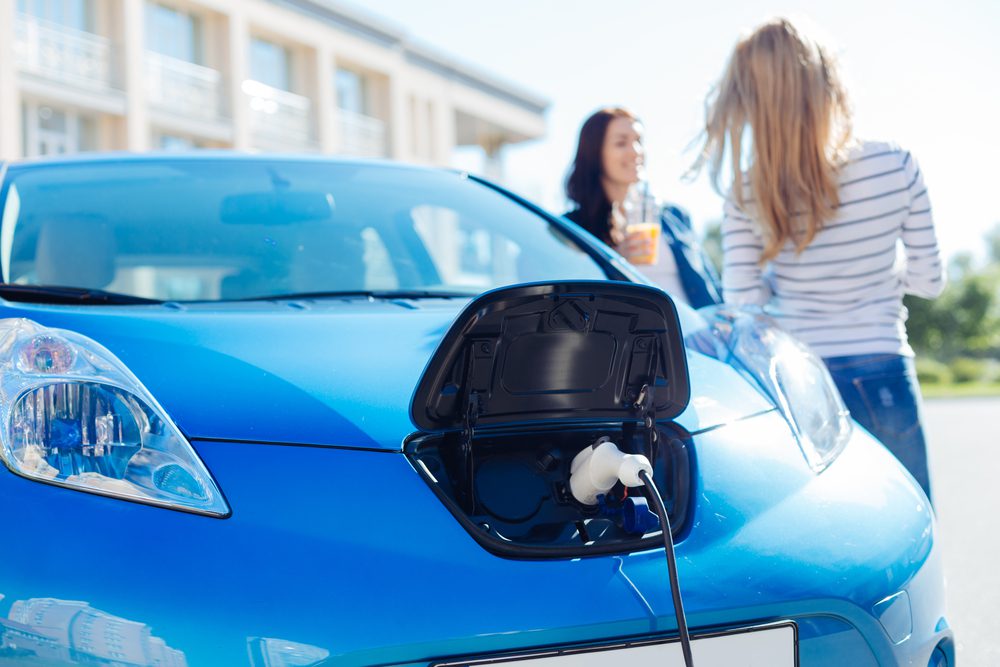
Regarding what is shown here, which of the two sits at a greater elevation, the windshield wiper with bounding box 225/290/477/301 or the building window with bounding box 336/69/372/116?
the building window with bounding box 336/69/372/116

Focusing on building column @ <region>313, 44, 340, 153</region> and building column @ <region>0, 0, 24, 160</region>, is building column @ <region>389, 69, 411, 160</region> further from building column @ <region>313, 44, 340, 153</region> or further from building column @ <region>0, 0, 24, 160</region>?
building column @ <region>0, 0, 24, 160</region>

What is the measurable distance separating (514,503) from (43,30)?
60.4ft

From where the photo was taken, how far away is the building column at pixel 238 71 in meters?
20.6

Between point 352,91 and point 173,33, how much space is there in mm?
5591

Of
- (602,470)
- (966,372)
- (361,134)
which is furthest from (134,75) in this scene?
(966,372)

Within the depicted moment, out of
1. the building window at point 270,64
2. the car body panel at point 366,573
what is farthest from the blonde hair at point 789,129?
the building window at point 270,64

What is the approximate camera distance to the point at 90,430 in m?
1.36

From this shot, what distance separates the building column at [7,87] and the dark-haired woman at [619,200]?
14820mm

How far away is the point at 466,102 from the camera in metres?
27.1

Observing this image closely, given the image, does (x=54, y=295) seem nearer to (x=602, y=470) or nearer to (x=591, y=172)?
(x=602, y=470)

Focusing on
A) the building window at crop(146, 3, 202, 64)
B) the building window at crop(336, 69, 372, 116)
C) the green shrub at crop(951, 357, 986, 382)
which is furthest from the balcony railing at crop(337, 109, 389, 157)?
the green shrub at crop(951, 357, 986, 382)

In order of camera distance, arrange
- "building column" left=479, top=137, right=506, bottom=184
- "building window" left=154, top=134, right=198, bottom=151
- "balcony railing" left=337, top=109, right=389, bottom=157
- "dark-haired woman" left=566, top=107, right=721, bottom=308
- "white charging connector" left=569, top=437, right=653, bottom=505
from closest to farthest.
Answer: "white charging connector" left=569, top=437, right=653, bottom=505 < "dark-haired woman" left=566, top=107, right=721, bottom=308 < "building window" left=154, top=134, right=198, bottom=151 < "balcony railing" left=337, top=109, right=389, bottom=157 < "building column" left=479, top=137, right=506, bottom=184

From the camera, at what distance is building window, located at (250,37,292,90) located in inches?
868

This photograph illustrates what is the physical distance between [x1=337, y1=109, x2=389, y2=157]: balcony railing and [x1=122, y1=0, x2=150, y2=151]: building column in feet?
18.9
